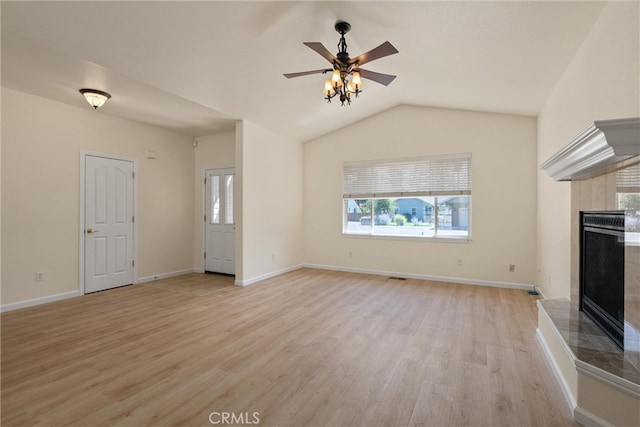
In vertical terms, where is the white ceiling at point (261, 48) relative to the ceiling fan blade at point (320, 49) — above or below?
above

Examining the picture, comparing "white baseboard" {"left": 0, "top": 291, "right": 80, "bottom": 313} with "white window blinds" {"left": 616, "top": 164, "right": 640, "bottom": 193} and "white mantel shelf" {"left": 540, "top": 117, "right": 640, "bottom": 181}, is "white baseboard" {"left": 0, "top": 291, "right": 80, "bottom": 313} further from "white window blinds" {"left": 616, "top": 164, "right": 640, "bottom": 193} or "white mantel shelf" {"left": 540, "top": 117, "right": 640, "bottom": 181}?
"white window blinds" {"left": 616, "top": 164, "right": 640, "bottom": 193}

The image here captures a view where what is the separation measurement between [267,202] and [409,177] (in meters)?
2.75

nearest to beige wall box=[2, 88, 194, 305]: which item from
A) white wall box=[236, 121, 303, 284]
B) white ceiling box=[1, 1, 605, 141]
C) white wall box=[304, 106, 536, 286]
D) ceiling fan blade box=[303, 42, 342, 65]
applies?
white ceiling box=[1, 1, 605, 141]

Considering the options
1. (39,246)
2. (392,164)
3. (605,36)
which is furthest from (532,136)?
(39,246)

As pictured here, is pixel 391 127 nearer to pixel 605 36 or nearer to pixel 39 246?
pixel 605 36

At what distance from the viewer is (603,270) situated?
240cm

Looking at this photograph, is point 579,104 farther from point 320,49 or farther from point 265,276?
point 265,276

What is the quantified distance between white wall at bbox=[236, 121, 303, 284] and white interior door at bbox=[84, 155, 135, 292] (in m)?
1.94

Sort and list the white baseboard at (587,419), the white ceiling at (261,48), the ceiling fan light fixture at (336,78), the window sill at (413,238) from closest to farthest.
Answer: the white baseboard at (587,419) < the white ceiling at (261,48) < the ceiling fan light fixture at (336,78) < the window sill at (413,238)

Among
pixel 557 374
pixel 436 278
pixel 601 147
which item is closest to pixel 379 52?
pixel 601 147

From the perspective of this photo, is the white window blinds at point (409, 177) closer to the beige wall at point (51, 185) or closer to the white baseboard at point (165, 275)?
the white baseboard at point (165, 275)

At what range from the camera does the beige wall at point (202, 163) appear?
6117mm

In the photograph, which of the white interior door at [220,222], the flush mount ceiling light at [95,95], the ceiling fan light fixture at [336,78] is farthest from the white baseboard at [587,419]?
the flush mount ceiling light at [95,95]

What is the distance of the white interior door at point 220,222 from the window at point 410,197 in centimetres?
236
